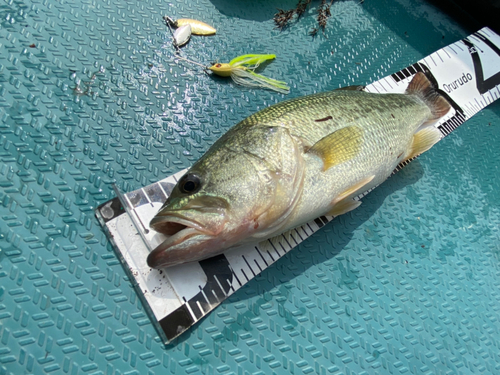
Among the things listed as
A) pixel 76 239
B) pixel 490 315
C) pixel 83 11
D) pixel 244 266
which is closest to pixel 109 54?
pixel 83 11

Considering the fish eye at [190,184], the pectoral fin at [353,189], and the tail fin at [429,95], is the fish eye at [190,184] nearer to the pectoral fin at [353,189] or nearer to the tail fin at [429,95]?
the pectoral fin at [353,189]

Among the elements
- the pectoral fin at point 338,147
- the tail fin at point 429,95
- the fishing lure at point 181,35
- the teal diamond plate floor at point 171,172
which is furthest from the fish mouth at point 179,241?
the tail fin at point 429,95

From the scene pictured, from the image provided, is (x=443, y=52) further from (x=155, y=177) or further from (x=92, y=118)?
(x=92, y=118)

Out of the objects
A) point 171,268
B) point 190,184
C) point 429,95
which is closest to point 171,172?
point 190,184

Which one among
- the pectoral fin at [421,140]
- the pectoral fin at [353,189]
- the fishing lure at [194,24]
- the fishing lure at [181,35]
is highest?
the fishing lure at [194,24]

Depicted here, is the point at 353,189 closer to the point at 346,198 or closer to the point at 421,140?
the point at 346,198
